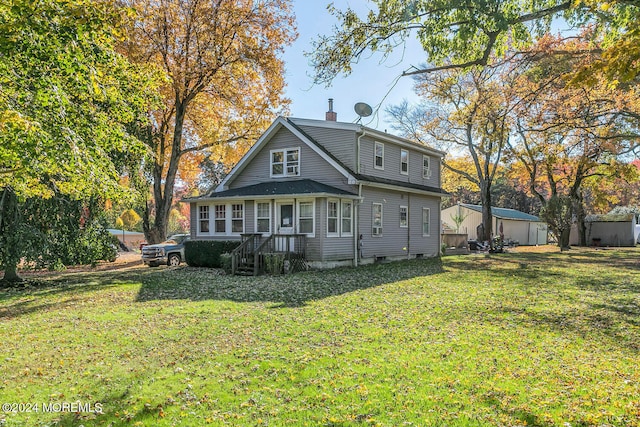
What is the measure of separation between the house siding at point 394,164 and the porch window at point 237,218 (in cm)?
577

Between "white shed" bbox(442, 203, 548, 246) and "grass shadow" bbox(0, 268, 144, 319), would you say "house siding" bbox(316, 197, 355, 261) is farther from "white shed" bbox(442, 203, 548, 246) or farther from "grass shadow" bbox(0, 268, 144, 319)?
"white shed" bbox(442, 203, 548, 246)

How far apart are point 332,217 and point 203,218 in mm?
6849

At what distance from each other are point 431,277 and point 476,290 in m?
3.11

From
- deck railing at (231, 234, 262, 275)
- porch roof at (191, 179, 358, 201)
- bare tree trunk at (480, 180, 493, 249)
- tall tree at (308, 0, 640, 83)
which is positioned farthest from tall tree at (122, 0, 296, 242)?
bare tree trunk at (480, 180, 493, 249)

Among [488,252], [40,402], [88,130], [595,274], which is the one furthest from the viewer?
[488,252]

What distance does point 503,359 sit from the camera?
19.1ft

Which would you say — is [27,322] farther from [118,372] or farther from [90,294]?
[118,372]

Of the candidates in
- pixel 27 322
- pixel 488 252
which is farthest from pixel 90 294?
pixel 488 252

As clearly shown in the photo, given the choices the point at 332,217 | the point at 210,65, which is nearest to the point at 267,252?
the point at 332,217

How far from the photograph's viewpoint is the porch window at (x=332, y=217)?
17664mm

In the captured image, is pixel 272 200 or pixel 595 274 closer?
pixel 595 274

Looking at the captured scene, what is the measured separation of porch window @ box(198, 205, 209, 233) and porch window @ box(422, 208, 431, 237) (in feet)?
37.8

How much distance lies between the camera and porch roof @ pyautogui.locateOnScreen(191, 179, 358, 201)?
17.1 m

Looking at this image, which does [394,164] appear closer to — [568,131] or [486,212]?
[568,131]
